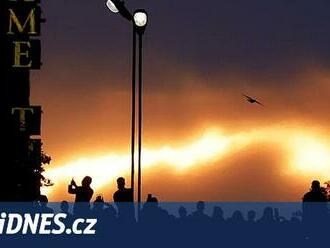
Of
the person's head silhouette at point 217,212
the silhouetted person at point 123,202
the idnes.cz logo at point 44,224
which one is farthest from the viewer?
the person's head silhouette at point 217,212

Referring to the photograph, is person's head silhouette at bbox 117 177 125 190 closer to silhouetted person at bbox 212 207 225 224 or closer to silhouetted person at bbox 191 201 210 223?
silhouetted person at bbox 191 201 210 223

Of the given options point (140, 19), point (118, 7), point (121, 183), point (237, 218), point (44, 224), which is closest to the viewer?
point (44, 224)

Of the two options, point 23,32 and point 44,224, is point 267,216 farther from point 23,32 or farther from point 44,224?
point 23,32

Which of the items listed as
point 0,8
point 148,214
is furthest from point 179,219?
point 0,8

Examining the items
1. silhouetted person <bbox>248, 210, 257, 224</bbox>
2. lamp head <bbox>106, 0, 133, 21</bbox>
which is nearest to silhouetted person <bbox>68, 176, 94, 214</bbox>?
silhouetted person <bbox>248, 210, 257, 224</bbox>

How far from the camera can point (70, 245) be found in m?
24.2

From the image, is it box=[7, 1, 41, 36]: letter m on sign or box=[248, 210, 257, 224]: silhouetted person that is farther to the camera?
box=[7, 1, 41, 36]: letter m on sign

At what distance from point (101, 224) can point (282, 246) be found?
3704 millimetres

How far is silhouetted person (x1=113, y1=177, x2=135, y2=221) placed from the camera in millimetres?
25953

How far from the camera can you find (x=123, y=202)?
26141 mm

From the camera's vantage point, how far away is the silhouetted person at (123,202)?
25953mm

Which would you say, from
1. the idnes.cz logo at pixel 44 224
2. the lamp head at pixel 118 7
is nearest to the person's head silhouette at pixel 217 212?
the idnes.cz logo at pixel 44 224

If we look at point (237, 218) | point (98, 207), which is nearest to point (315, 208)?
point (237, 218)

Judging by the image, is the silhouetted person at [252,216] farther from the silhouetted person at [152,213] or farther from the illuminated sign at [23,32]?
the illuminated sign at [23,32]
